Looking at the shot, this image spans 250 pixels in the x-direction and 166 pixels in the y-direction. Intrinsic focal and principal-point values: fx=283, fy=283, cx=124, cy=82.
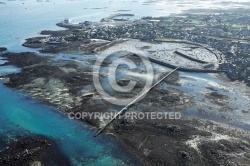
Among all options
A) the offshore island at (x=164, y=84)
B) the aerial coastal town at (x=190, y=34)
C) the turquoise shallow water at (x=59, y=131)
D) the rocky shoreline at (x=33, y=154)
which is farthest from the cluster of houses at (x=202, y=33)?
the rocky shoreline at (x=33, y=154)

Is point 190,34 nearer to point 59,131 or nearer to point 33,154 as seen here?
point 59,131

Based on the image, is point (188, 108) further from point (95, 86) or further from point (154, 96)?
point (95, 86)

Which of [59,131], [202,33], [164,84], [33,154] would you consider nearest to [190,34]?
[202,33]

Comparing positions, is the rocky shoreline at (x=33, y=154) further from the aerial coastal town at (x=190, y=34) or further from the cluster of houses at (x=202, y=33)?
the cluster of houses at (x=202, y=33)

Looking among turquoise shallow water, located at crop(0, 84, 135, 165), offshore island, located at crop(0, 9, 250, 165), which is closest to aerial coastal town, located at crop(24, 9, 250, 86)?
offshore island, located at crop(0, 9, 250, 165)

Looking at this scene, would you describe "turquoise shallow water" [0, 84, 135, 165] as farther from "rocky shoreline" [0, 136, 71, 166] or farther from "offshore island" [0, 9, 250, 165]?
"offshore island" [0, 9, 250, 165]
